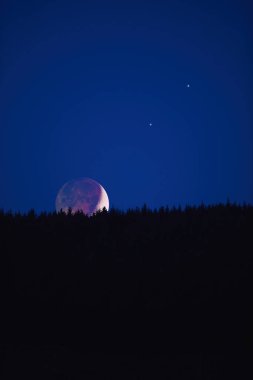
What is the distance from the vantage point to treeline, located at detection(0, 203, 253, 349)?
7.57m

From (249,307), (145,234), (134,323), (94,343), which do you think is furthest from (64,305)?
(249,307)

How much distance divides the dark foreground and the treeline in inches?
0.8

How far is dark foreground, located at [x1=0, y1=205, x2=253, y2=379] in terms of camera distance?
6922 mm

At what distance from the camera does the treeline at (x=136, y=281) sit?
757 centimetres

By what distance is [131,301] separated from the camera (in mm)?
7770

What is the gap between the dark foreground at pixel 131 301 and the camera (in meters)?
6.92

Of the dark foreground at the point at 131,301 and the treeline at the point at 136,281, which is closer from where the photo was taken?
the dark foreground at the point at 131,301

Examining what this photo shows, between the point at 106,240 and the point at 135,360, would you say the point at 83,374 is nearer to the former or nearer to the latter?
the point at 135,360

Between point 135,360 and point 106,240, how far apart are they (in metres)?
2.69

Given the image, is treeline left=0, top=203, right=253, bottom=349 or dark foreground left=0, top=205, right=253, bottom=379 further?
treeline left=0, top=203, right=253, bottom=349

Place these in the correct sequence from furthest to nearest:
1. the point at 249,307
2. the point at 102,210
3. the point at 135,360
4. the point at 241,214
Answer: the point at 102,210 → the point at 241,214 → the point at 249,307 → the point at 135,360

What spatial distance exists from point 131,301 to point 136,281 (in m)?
0.42

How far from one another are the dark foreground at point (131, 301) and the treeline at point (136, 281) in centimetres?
2

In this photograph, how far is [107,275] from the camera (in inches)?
318
